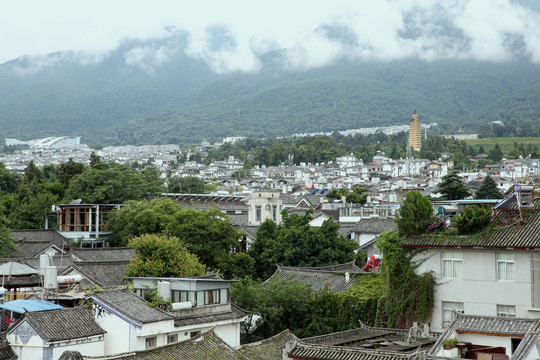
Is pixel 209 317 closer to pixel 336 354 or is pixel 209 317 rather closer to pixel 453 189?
pixel 336 354

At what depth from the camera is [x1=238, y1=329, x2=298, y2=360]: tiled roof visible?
24336mm

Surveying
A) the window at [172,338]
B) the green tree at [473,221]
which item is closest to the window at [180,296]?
the window at [172,338]

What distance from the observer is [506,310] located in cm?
2328

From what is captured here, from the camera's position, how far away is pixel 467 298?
23.9 m

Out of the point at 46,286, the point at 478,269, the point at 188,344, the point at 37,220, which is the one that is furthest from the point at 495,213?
the point at 37,220

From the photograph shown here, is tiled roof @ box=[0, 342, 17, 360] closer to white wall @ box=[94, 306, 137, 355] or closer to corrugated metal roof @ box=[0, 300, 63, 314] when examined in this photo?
corrugated metal roof @ box=[0, 300, 63, 314]

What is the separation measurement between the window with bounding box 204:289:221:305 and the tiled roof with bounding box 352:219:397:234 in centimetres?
2689

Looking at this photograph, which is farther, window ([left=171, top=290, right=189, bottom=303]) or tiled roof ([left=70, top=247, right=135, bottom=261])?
tiled roof ([left=70, top=247, right=135, bottom=261])

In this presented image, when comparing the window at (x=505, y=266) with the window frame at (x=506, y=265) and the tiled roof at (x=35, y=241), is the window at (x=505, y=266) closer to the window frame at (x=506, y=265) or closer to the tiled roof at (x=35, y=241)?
the window frame at (x=506, y=265)

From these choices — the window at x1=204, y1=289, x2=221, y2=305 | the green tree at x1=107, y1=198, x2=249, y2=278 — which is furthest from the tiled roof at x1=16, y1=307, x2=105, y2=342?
the green tree at x1=107, y1=198, x2=249, y2=278

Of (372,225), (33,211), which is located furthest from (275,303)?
(33,211)

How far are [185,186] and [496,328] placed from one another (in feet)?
276

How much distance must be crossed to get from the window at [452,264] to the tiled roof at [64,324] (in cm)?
995

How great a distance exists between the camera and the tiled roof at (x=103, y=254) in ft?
127
